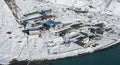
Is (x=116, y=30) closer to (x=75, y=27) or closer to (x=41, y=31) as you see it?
(x=75, y=27)

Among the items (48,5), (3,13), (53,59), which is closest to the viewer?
(53,59)

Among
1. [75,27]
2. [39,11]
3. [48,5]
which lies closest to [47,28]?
[75,27]

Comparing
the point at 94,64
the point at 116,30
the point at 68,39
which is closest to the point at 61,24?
the point at 68,39

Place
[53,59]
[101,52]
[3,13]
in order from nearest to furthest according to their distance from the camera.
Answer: [53,59], [101,52], [3,13]

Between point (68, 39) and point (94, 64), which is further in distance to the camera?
point (68, 39)

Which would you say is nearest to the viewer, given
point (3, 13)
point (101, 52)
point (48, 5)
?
point (101, 52)

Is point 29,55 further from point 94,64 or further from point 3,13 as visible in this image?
point 3,13
